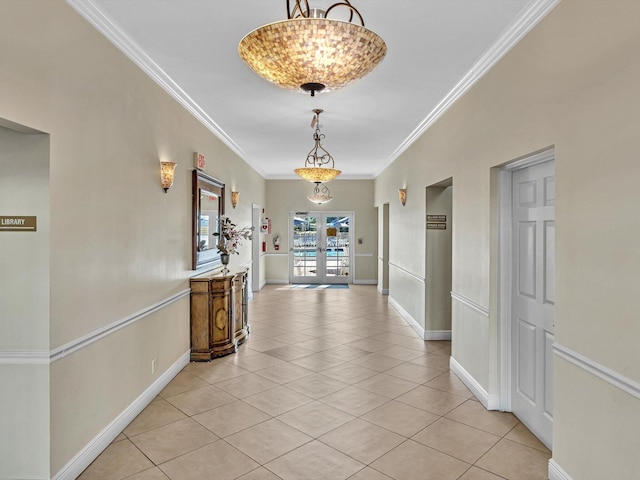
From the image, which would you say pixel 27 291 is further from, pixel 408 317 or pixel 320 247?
pixel 320 247

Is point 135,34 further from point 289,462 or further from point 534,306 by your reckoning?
point 534,306

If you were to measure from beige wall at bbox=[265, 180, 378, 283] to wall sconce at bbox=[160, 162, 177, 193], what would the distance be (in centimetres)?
751

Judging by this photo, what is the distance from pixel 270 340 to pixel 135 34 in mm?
4212

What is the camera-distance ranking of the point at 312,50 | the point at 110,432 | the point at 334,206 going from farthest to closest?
the point at 334,206, the point at 110,432, the point at 312,50

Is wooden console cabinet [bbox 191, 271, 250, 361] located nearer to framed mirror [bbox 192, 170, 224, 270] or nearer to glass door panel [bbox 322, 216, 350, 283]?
framed mirror [bbox 192, 170, 224, 270]

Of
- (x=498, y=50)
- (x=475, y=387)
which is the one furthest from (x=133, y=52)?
(x=475, y=387)

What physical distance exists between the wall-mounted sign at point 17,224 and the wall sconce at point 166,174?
177 centimetres

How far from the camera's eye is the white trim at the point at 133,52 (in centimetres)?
268

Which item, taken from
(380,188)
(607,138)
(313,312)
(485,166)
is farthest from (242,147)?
(607,138)

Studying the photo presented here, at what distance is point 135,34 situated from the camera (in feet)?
10.3

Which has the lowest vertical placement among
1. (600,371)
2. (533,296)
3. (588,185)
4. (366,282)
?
(366,282)

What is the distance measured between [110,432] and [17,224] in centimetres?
168

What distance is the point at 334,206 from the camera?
11703 millimetres

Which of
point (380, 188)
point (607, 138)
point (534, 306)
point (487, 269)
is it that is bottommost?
point (534, 306)
